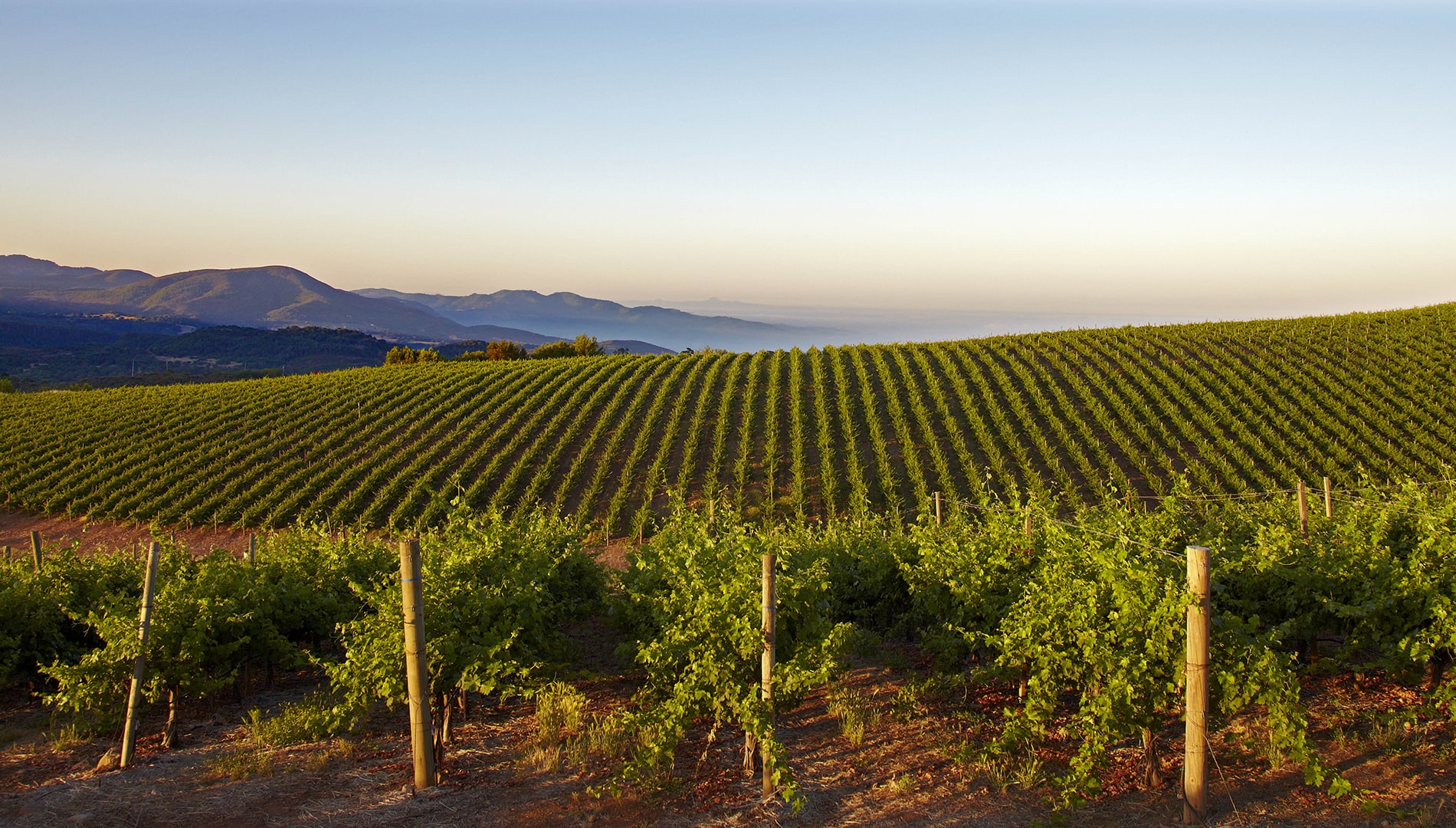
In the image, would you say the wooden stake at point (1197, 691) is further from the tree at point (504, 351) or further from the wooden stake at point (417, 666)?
the tree at point (504, 351)

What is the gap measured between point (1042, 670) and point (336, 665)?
19.7 ft

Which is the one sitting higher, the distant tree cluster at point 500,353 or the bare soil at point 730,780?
the distant tree cluster at point 500,353

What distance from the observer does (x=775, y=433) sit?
24.2m

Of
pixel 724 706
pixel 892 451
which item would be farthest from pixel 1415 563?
pixel 892 451

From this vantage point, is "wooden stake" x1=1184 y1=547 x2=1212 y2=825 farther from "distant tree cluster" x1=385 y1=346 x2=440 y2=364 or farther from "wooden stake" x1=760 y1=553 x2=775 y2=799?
"distant tree cluster" x1=385 y1=346 x2=440 y2=364

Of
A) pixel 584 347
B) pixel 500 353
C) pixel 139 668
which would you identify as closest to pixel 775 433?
pixel 139 668

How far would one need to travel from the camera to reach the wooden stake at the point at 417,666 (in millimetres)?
5426

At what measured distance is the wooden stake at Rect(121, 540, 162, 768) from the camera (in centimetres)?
611

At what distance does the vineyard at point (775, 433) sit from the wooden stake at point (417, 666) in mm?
10131

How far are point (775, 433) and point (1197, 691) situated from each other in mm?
19299

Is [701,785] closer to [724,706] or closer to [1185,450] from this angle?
[724,706]

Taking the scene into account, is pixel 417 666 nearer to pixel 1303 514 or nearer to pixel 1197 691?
pixel 1197 691

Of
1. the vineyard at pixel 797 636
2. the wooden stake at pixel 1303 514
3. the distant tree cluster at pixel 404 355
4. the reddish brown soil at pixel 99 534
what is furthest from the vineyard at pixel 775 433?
the distant tree cluster at pixel 404 355

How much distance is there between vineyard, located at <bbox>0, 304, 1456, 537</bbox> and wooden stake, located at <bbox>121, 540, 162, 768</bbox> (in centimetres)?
885
